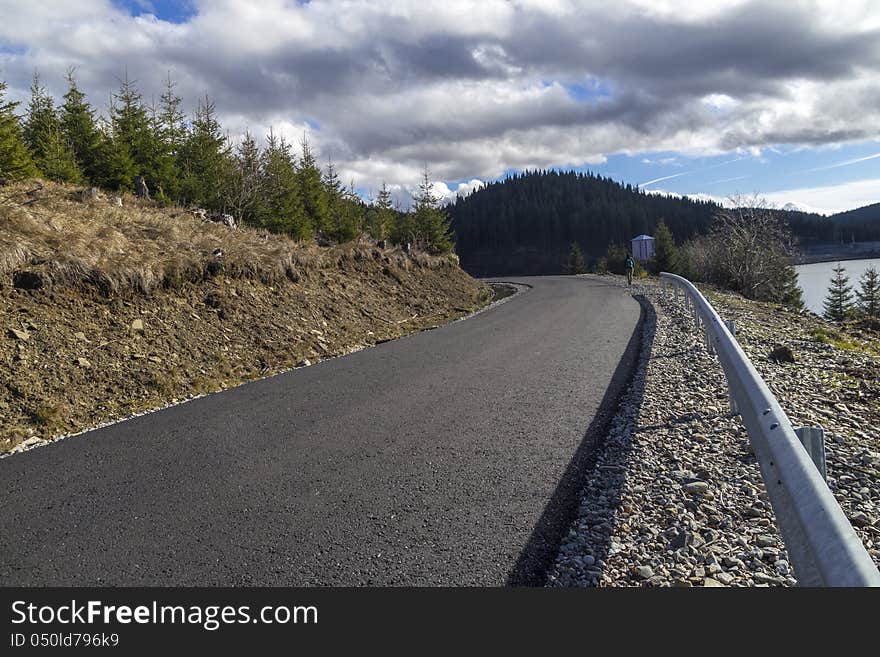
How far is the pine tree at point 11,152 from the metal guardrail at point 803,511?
62.1 feet

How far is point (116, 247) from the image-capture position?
34.0 ft

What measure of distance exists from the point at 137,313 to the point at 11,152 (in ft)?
39.2

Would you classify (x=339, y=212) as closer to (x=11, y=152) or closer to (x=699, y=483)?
(x=11, y=152)

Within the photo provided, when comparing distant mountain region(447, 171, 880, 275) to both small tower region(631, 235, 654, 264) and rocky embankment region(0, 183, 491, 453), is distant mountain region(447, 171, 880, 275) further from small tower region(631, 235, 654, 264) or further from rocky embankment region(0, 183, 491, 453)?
rocky embankment region(0, 183, 491, 453)

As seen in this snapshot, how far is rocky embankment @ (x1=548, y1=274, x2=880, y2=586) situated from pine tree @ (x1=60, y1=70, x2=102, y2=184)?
24.3 meters

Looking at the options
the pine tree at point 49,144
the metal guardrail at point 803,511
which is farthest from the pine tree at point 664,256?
the metal guardrail at point 803,511

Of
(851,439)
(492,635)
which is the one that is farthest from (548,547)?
(851,439)

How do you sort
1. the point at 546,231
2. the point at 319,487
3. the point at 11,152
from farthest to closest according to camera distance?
the point at 546,231 < the point at 11,152 < the point at 319,487

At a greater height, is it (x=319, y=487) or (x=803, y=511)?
(x=803, y=511)

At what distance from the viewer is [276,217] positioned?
23859 millimetres

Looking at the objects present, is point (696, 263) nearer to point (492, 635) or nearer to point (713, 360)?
point (713, 360)

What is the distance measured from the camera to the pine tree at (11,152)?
636 inches

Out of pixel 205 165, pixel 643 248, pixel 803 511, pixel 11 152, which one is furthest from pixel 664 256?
pixel 803 511

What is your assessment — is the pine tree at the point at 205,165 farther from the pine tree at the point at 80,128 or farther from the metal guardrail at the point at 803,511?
the metal guardrail at the point at 803,511
